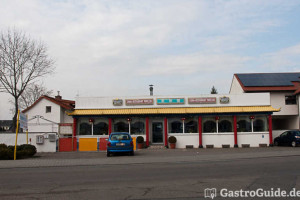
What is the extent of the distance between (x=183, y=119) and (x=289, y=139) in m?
9.28

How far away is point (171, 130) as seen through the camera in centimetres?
2884

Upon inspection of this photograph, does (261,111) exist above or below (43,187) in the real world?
above

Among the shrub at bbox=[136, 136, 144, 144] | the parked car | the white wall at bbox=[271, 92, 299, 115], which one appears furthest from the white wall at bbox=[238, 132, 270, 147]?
the shrub at bbox=[136, 136, 144, 144]

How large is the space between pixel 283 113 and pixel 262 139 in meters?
9.13

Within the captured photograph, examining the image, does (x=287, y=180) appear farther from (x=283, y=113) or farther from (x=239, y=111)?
(x=283, y=113)

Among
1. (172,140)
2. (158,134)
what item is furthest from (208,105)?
(158,134)

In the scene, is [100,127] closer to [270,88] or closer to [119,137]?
[119,137]

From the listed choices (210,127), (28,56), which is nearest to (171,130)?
(210,127)

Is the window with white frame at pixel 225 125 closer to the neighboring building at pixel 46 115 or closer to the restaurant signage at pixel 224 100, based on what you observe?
the restaurant signage at pixel 224 100

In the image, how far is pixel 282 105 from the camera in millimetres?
35625

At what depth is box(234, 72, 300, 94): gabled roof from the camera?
118ft

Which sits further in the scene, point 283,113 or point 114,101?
point 283,113

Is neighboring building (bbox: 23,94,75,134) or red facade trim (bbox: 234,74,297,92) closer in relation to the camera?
neighboring building (bbox: 23,94,75,134)

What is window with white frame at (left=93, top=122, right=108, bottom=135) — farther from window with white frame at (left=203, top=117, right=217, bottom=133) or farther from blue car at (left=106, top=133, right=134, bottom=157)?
window with white frame at (left=203, top=117, right=217, bottom=133)
